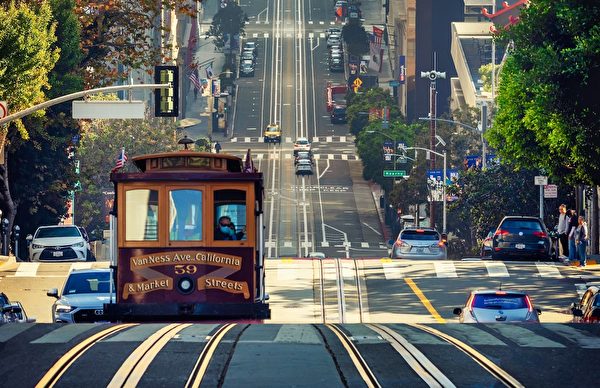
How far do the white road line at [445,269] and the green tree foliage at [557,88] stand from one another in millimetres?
4998

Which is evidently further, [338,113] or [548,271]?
[338,113]

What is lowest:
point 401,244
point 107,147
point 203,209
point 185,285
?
point 401,244

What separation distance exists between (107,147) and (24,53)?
63.9 meters

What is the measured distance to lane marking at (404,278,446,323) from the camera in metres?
38.4

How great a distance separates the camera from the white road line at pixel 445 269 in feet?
151

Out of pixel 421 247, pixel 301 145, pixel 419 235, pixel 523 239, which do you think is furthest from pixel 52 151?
pixel 301 145

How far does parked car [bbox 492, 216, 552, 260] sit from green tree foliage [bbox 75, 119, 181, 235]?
61660 millimetres

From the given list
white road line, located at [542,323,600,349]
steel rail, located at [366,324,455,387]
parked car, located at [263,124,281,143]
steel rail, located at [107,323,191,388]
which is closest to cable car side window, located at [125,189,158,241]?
steel rail, located at [107,323,191,388]

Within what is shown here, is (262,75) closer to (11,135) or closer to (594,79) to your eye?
(11,135)

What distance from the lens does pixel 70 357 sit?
20.9 m

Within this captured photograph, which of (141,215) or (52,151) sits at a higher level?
(52,151)

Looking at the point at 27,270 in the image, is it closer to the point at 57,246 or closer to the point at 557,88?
the point at 57,246

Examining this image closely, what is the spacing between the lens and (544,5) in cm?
4744

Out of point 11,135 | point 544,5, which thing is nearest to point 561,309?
point 544,5
